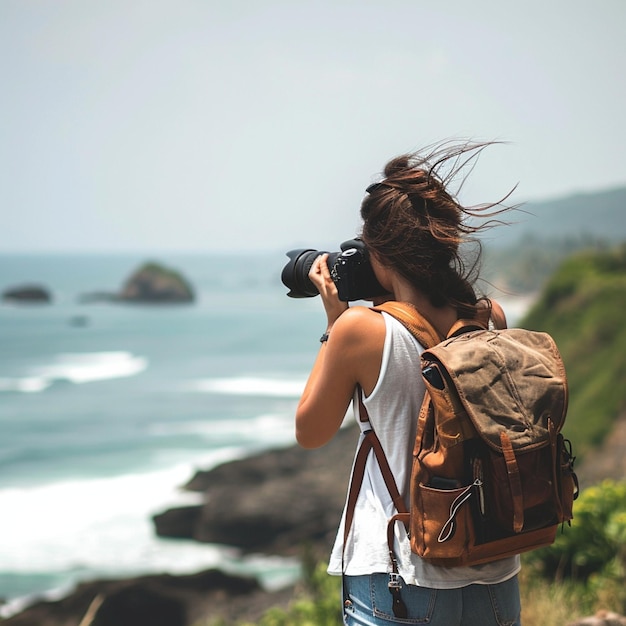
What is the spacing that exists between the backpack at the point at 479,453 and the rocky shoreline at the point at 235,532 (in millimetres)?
5874

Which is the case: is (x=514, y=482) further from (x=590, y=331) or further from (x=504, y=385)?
(x=590, y=331)

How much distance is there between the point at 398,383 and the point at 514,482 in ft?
0.97

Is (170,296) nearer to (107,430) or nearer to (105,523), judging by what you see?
(107,430)

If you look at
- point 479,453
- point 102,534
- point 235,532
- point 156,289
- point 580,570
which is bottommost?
point 156,289

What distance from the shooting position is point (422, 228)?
1802 millimetres

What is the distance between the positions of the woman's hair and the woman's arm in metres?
0.15

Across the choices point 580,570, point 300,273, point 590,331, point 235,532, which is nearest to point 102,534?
point 235,532

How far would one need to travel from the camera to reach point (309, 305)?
108000 millimetres

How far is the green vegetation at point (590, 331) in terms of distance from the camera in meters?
20.1

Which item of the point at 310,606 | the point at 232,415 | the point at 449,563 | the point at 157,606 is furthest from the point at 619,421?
the point at 232,415

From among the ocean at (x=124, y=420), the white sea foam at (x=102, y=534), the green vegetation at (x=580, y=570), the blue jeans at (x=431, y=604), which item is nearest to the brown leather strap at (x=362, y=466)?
the blue jeans at (x=431, y=604)

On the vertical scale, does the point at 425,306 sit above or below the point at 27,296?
above

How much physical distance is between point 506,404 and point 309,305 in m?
106

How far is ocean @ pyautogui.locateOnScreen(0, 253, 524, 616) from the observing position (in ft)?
69.4
